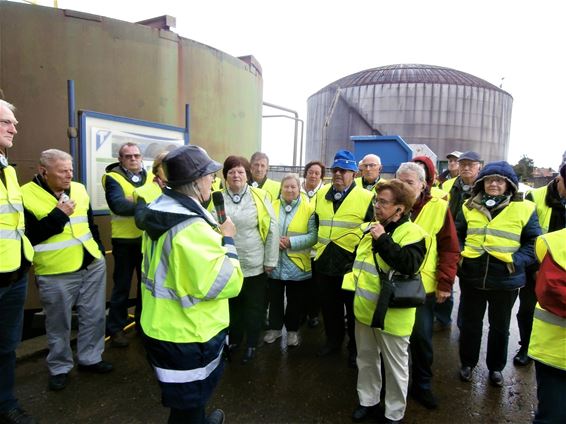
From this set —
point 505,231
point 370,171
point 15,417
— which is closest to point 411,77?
point 370,171

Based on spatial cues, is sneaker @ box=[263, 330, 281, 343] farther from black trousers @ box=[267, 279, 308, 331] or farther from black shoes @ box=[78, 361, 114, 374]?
black shoes @ box=[78, 361, 114, 374]

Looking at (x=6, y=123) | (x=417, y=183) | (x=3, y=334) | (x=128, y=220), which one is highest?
(x=6, y=123)

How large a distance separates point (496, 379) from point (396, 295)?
167 cm

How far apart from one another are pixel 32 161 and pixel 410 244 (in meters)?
3.81

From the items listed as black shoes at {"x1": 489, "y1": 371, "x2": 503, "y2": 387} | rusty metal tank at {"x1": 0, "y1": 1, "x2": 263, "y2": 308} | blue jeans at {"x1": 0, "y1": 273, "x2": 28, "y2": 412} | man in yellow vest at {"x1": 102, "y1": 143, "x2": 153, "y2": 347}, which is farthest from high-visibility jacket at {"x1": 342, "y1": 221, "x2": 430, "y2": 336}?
rusty metal tank at {"x1": 0, "y1": 1, "x2": 263, "y2": 308}

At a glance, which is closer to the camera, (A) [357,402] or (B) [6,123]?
(B) [6,123]

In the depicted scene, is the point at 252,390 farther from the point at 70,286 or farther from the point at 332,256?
the point at 70,286

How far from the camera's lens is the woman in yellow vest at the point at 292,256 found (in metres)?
3.59

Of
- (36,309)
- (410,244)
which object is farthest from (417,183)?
(36,309)

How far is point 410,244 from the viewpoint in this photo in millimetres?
2307

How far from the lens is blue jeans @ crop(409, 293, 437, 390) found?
2.72 m

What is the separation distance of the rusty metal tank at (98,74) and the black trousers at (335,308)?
2.63 meters

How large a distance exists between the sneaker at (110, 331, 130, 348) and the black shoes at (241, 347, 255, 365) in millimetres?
1211

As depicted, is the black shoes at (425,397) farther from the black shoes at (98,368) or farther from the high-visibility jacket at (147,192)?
the high-visibility jacket at (147,192)
